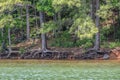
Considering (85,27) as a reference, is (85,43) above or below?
below

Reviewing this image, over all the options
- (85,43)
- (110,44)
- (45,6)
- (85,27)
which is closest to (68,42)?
(85,43)

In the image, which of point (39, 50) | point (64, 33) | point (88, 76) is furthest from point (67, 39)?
point (88, 76)

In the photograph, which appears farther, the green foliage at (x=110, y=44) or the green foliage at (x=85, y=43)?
the green foliage at (x=85, y=43)

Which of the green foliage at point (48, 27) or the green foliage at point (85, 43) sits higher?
the green foliage at point (48, 27)

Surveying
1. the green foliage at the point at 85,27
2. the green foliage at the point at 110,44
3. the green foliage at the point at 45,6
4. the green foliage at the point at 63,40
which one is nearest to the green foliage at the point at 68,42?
the green foliage at the point at 63,40

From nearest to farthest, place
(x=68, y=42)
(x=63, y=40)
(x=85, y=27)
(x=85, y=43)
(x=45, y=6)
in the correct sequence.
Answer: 1. (x=85, y=27)
2. (x=45, y=6)
3. (x=85, y=43)
4. (x=68, y=42)
5. (x=63, y=40)

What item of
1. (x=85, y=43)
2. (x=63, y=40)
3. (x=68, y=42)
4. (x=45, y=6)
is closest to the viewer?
(x=45, y=6)

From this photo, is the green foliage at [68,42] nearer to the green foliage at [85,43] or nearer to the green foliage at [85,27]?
the green foliage at [85,43]

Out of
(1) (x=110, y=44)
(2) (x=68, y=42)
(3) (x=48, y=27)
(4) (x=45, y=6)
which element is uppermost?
(4) (x=45, y=6)

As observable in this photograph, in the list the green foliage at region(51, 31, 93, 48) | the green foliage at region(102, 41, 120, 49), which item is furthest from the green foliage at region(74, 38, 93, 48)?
the green foliage at region(102, 41, 120, 49)

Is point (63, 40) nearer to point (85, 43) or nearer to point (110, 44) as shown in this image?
point (85, 43)

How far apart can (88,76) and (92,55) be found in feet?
50.7

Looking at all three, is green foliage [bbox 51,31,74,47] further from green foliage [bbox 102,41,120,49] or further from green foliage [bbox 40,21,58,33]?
green foliage [bbox 102,41,120,49]

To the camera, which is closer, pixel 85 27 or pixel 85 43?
pixel 85 27
